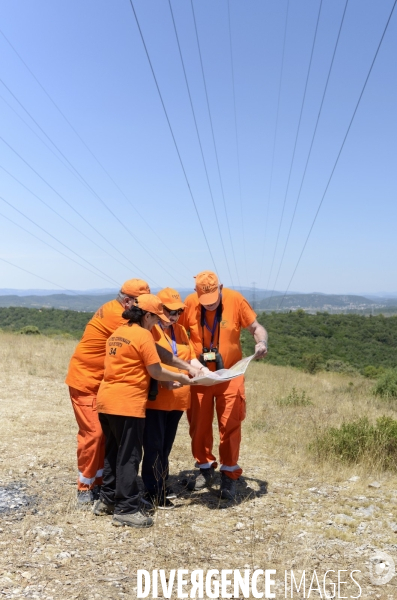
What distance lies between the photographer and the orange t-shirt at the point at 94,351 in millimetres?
4984

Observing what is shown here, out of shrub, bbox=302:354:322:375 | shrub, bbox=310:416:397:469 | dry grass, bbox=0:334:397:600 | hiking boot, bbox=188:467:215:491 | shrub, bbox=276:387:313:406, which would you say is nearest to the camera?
Result: dry grass, bbox=0:334:397:600

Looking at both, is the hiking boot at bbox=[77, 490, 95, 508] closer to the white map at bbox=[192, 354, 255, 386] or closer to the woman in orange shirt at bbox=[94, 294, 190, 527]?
the woman in orange shirt at bbox=[94, 294, 190, 527]

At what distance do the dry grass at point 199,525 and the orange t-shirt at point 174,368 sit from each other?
951 millimetres

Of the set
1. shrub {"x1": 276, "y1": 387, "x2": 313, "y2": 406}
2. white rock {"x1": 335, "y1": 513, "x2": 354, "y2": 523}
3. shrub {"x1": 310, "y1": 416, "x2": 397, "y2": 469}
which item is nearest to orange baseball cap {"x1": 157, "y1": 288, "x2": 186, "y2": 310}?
white rock {"x1": 335, "y1": 513, "x2": 354, "y2": 523}

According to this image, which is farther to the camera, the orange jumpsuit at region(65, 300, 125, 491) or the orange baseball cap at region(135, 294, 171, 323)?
the orange jumpsuit at region(65, 300, 125, 491)

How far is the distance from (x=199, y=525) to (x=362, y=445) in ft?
8.97

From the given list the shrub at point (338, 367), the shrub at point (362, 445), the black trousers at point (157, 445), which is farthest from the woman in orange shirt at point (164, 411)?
the shrub at point (338, 367)

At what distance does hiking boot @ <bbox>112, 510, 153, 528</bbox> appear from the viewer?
4.59 metres

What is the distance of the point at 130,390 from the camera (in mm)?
4527

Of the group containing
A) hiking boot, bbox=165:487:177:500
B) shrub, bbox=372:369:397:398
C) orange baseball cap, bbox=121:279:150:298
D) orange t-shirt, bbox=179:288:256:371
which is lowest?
shrub, bbox=372:369:397:398

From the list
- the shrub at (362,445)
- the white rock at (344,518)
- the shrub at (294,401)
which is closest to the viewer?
the white rock at (344,518)

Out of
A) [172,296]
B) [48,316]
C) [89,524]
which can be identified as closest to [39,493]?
[89,524]

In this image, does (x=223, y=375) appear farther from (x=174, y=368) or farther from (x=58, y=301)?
(x=58, y=301)

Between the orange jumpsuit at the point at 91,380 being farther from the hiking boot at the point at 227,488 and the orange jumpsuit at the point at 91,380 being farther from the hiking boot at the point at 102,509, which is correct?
the hiking boot at the point at 227,488
